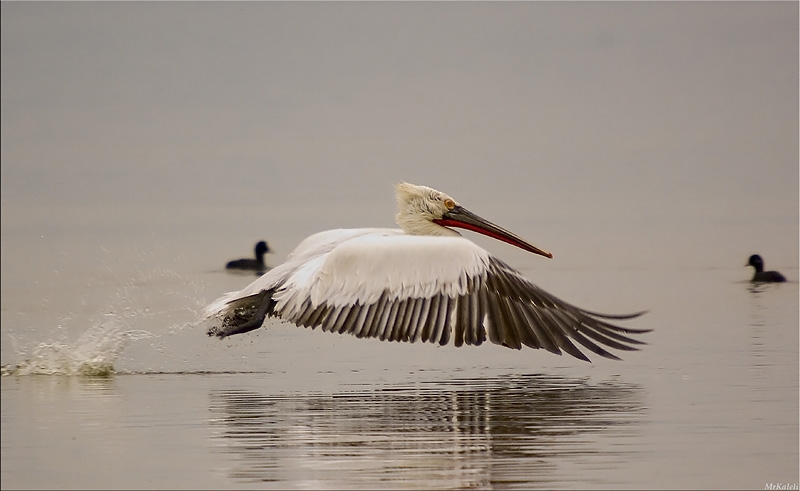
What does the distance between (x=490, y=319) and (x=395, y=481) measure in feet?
6.03

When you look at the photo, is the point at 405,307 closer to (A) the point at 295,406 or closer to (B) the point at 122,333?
(A) the point at 295,406

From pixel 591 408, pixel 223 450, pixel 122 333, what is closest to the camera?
pixel 223 450

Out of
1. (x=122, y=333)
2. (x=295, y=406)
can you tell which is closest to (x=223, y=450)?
(x=295, y=406)

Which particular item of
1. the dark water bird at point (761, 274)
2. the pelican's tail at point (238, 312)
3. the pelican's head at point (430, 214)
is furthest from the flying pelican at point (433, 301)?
the dark water bird at point (761, 274)

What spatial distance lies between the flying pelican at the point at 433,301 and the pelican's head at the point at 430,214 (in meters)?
1.02

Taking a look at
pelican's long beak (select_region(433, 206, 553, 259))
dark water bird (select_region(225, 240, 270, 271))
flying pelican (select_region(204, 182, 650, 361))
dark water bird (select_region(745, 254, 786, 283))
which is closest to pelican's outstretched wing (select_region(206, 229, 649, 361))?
flying pelican (select_region(204, 182, 650, 361))

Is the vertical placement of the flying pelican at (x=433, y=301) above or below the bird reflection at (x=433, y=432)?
above

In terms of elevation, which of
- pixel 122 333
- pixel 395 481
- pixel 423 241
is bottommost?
pixel 395 481

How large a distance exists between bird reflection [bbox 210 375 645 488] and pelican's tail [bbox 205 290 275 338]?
478 millimetres

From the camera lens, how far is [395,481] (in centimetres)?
452

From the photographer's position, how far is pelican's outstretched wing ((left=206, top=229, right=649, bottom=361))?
6121 mm

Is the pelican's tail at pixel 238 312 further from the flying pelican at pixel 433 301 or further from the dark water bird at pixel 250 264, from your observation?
the dark water bird at pixel 250 264

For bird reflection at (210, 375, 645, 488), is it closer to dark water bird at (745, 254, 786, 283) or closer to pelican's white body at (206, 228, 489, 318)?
pelican's white body at (206, 228, 489, 318)

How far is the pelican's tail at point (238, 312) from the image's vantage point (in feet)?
22.5
